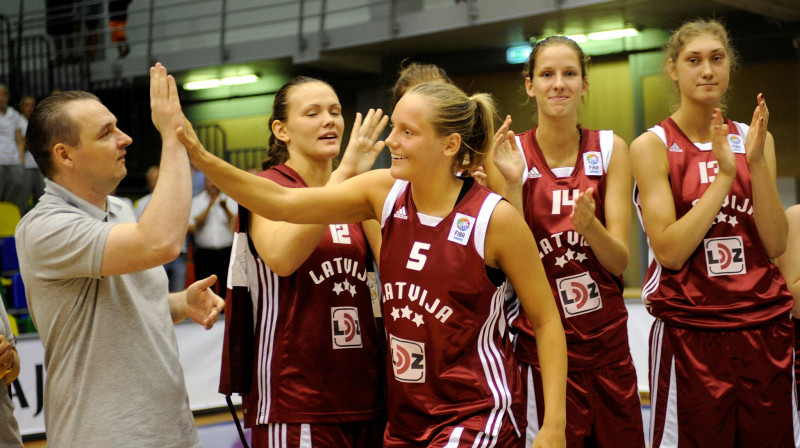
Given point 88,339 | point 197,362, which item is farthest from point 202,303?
point 197,362

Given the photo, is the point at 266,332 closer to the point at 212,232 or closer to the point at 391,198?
the point at 391,198

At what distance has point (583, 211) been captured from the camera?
296cm

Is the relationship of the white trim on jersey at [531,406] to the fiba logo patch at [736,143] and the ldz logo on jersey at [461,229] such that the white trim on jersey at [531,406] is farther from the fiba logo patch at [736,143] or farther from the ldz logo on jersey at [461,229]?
the fiba logo patch at [736,143]

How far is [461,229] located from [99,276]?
1084 mm

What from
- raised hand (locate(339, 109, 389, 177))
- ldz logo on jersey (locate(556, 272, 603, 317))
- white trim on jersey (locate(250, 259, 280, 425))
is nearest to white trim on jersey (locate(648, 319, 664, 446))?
ldz logo on jersey (locate(556, 272, 603, 317))

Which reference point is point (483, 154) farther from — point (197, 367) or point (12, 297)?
point (12, 297)

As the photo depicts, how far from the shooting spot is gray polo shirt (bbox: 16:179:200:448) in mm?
2500

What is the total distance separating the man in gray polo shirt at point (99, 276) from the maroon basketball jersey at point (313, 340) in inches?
15.0

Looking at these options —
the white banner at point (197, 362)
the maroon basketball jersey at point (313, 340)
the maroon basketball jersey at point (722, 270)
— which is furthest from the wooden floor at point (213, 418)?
the maroon basketball jersey at point (722, 270)

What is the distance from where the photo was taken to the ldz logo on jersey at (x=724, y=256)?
3398 millimetres

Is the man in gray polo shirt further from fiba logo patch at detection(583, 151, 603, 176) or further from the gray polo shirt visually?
fiba logo patch at detection(583, 151, 603, 176)

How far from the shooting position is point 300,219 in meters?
2.73

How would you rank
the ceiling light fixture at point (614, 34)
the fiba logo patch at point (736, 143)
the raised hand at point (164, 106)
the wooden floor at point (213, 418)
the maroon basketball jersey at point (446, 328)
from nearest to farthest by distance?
1. the raised hand at point (164, 106)
2. the maroon basketball jersey at point (446, 328)
3. the fiba logo patch at point (736, 143)
4. the wooden floor at point (213, 418)
5. the ceiling light fixture at point (614, 34)

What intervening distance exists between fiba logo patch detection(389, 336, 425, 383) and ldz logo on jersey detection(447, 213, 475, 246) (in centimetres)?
34
